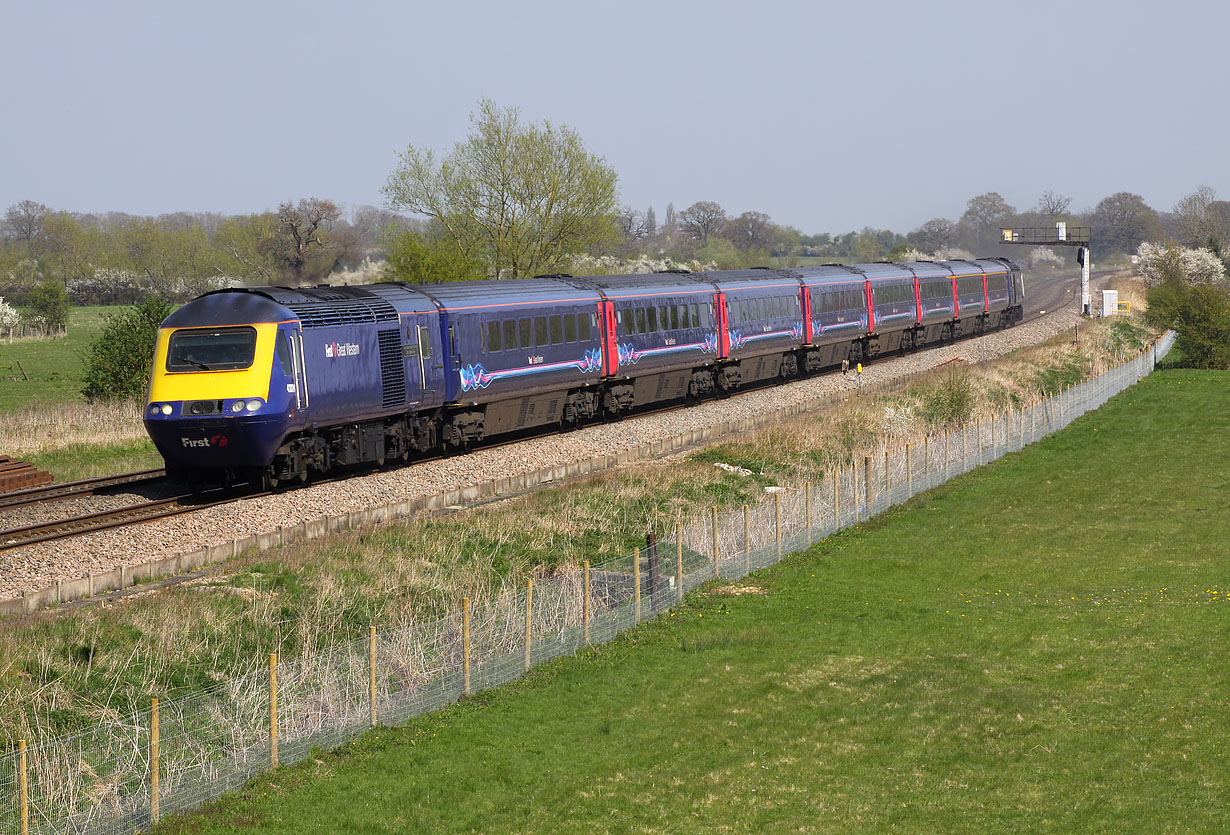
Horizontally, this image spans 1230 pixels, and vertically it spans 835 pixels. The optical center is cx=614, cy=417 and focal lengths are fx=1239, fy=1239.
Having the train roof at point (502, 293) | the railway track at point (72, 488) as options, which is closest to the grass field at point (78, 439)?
the railway track at point (72, 488)

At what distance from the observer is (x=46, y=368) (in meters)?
66.1

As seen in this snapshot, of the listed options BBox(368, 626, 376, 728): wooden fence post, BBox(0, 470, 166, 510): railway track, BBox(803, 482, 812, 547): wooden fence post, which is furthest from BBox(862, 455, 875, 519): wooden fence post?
BBox(368, 626, 376, 728): wooden fence post

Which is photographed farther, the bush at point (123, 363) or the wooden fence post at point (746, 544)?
the bush at point (123, 363)

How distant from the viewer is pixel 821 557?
85.5 ft

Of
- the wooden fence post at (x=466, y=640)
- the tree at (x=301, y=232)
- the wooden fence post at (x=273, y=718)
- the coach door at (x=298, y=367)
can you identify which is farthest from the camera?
the tree at (x=301, y=232)

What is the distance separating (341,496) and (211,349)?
3904mm

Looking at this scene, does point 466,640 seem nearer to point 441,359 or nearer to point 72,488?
point 72,488

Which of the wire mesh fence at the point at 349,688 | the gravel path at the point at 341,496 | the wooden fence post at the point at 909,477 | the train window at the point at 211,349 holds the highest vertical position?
the train window at the point at 211,349

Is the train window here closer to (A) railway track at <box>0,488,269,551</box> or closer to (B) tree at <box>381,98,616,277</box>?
(A) railway track at <box>0,488,269,551</box>

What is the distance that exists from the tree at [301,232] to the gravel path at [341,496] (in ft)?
149

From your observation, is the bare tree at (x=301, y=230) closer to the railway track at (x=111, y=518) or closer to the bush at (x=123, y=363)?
the bush at (x=123, y=363)

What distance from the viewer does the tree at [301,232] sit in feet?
270

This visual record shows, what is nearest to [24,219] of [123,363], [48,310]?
[48,310]

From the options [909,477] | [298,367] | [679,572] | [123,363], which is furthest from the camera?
[123,363]
